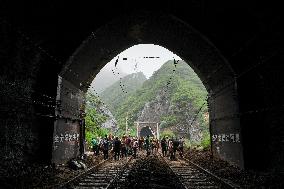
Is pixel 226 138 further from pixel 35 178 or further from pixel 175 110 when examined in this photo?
pixel 175 110

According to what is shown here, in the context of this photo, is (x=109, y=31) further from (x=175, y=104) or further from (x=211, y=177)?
(x=175, y=104)

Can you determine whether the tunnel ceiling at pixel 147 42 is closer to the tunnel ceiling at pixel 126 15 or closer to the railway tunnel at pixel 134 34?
the railway tunnel at pixel 134 34

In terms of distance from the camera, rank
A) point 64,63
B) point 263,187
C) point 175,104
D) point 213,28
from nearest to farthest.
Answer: point 263,187, point 213,28, point 64,63, point 175,104

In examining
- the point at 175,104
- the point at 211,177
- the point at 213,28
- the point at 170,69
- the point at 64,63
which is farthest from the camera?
the point at 170,69

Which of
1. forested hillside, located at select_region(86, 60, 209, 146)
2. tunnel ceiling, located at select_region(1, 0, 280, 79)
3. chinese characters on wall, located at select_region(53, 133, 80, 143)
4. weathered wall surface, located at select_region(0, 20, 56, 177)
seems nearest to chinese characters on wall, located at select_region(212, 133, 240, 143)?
tunnel ceiling, located at select_region(1, 0, 280, 79)

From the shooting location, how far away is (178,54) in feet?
52.9

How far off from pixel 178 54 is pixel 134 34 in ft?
9.56

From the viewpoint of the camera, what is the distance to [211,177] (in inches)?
365

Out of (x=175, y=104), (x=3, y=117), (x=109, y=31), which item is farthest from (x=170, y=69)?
(x=3, y=117)

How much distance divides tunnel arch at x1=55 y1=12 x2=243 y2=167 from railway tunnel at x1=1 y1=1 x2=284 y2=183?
0.06m

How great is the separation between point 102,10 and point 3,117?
220 inches

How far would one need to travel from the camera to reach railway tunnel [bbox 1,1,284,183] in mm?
8914

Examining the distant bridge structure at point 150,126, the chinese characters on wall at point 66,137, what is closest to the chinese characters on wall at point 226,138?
the chinese characters on wall at point 66,137

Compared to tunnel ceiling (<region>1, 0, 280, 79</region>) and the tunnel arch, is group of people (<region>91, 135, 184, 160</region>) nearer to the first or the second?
the tunnel arch
